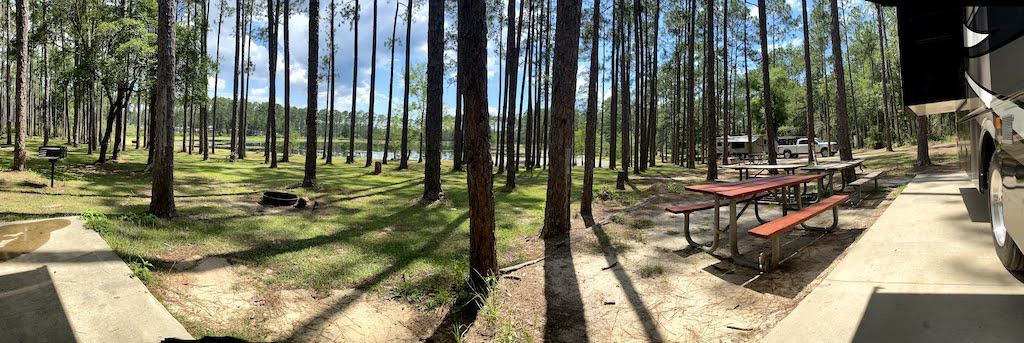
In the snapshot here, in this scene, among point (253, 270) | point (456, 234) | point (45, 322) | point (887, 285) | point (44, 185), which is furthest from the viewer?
point (44, 185)

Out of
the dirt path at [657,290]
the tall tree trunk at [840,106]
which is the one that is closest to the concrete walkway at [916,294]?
the dirt path at [657,290]

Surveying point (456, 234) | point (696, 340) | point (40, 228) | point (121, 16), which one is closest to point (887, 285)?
point (696, 340)

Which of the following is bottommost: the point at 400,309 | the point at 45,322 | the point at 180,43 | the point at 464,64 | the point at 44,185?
the point at 400,309

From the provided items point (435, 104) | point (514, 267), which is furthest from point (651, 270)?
point (435, 104)

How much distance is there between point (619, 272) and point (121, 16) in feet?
65.0

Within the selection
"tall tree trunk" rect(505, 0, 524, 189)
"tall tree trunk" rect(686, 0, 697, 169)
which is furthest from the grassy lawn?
"tall tree trunk" rect(686, 0, 697, 169)

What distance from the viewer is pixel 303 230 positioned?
24.3 ft

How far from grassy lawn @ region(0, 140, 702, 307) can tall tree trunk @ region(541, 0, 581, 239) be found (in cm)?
56

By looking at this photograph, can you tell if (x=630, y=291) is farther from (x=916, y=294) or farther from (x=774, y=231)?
(x=916, y=294)

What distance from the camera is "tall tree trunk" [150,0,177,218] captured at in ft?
23.7

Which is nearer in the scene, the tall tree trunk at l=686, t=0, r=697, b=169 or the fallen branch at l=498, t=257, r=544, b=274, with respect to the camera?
the fallen branch at l=498, t=257, r=544, b=274

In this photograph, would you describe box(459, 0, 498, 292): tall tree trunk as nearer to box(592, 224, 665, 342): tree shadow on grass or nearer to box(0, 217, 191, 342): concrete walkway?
box(592, 224, 665, 342): tree shadow on grass

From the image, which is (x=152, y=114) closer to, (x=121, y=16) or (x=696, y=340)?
(x=121, y=16)

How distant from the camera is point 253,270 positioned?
523cm
